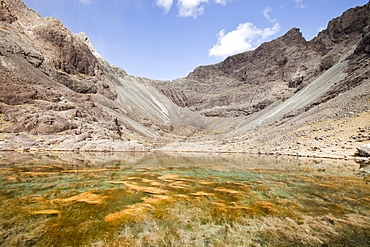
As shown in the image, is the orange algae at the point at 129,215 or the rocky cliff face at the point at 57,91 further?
the rocky cliff face at the point at 57,91

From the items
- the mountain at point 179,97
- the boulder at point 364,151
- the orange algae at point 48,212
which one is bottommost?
the boulder at point 364,151

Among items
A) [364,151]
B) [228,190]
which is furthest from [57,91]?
[364,151]

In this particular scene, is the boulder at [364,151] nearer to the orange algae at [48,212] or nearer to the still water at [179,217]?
the still water at [179,217]

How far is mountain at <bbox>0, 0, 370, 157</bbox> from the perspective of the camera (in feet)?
125

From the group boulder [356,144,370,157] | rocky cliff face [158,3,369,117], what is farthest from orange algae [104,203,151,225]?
rocky cliff face [158,3,369,117]

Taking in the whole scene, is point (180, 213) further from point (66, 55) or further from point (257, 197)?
point (66, 55)

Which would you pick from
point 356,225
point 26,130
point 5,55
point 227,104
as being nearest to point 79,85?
point 5,55

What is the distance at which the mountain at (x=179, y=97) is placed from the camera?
125 feet

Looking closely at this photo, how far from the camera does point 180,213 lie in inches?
214

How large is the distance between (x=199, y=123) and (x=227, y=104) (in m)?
28.5

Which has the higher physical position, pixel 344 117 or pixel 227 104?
pixel 227 104

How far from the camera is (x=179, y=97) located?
162 metres

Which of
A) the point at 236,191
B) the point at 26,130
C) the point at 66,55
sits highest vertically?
the point at 66,55

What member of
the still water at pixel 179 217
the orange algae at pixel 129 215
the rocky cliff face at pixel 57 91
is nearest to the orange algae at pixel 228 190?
the still water at pixel 179 217
